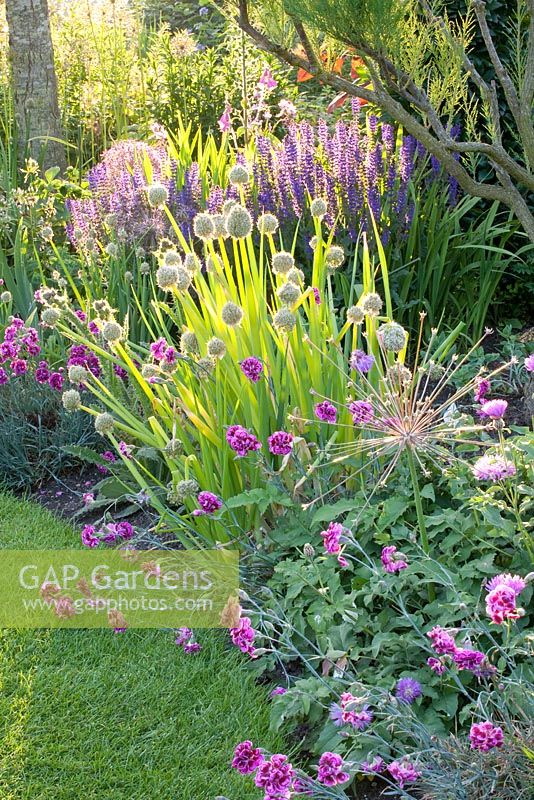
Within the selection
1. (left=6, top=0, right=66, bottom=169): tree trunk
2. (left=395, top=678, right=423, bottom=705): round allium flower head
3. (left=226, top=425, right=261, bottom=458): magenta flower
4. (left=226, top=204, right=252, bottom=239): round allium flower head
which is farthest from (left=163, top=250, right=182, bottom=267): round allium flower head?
(left=6, top=0, right=66, bottom=169): tree trunk

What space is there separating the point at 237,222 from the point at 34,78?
12.9ft

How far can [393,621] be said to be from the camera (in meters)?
2.37

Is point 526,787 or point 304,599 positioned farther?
point 304,599

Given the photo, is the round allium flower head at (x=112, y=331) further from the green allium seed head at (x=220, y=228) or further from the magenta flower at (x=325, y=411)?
the magenta flower at (x=325, y=411)

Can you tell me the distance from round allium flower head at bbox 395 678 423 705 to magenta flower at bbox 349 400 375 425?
0.67 meters

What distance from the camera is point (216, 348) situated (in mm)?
2689

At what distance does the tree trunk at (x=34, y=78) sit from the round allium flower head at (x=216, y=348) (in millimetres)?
3700

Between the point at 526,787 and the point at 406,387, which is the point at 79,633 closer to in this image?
the point at 406,387

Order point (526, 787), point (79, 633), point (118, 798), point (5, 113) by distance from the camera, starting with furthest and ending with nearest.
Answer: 1. point (5, 113)
2. point (79, 633)
3. point (118, 798)
4. point (526, 787)

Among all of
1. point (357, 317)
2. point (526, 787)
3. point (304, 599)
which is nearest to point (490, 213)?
point (357, 317)

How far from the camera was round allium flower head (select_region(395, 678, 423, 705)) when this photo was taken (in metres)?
2.10

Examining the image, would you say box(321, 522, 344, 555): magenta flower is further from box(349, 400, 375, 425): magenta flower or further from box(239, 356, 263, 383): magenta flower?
box(239, 356, 263, 383): magenta flower

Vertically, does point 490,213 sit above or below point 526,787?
above

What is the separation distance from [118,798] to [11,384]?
2.07m
